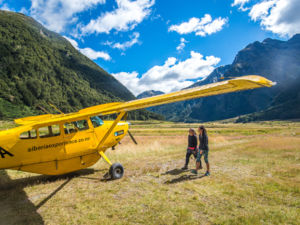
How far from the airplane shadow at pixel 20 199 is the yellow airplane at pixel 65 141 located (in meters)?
1.03

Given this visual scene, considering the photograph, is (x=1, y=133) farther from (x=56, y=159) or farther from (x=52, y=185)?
(x=52, y=185)

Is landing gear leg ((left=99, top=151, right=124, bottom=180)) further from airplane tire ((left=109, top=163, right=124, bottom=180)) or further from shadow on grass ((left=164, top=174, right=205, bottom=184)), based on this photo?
shadow on grass ((left=164, top=174, right=205, bottom=184))

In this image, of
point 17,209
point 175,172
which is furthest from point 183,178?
point 17,209

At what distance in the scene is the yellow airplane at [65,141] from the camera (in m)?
7.14

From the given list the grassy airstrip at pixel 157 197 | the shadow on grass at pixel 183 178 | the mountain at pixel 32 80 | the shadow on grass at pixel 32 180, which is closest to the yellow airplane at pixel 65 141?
the grassy airstrip at pixel 157 197

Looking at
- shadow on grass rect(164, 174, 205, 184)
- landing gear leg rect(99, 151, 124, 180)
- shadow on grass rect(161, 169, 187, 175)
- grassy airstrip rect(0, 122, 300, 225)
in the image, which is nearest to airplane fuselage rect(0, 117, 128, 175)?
grassy airstrip rect(0, 122, 300, 225)

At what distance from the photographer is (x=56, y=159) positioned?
8141 mm

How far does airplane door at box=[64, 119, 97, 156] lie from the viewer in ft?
27.6

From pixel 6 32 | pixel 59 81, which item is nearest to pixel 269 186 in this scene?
pixel 59 81

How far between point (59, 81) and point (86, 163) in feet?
555

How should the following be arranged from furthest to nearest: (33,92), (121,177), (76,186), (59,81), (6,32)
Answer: (59,81) < (6,32) < (33,92) < (121,177) < (76,186)

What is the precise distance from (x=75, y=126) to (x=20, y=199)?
353 centimetres

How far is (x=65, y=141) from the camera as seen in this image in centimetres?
834

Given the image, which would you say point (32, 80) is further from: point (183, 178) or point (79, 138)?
point (183, 178)
